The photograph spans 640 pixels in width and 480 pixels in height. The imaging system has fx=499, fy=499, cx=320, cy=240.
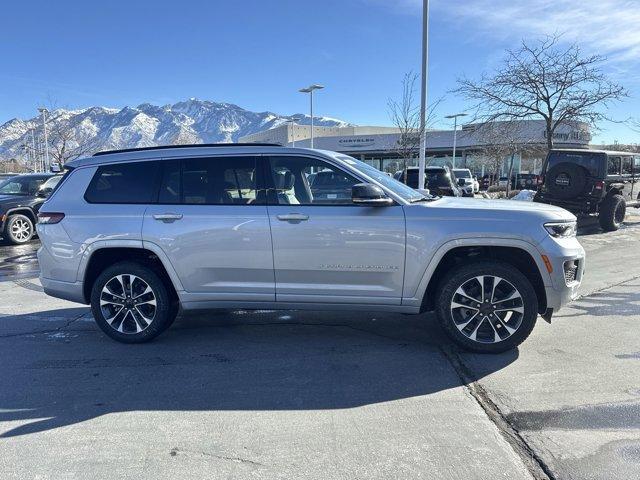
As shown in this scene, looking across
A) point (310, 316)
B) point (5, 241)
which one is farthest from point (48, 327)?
point (5, 241)

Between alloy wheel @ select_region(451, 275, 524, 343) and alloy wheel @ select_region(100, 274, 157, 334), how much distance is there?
2.93 metres

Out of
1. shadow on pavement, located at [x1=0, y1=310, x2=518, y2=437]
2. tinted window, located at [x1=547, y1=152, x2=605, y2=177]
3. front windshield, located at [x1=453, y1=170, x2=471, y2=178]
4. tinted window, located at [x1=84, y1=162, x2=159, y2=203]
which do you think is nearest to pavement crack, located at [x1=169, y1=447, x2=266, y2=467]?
shadow on pavement, located at [x1=0, y1=310, x2=518, y2=437]

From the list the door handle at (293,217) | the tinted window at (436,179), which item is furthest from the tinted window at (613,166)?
the door handle at (293,217)

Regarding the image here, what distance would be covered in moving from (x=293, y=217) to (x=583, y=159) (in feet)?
37.9

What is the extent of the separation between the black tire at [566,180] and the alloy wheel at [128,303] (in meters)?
11.5

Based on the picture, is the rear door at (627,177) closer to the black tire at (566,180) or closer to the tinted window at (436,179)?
the black tire at (566,180)

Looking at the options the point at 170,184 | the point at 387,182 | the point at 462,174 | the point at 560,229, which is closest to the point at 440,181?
the point at 387,182

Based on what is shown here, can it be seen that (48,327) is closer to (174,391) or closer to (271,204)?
(174,391)

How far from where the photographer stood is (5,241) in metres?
12.6

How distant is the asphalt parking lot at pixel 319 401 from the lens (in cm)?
294

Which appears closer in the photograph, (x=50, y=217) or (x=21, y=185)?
(x=50, y=217)

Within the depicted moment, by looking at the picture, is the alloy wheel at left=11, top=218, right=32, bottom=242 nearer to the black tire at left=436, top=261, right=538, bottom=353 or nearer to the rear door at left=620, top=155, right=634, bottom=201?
the black tire at left=436, top=261, right=538, bottom=353

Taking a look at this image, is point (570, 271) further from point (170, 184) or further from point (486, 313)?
Result: point (170, 184)

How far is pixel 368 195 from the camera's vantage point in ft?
14.0
